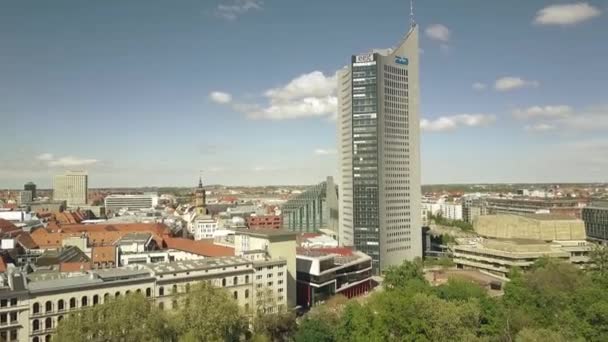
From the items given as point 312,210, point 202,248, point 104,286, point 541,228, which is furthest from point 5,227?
point 541,228

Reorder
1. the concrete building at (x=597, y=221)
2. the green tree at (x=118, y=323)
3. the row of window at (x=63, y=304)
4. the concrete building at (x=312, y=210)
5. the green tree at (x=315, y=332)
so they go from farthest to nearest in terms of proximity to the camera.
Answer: the concrete building at (x=312, y=210) → the concrete building at (x=597, y=221) → the green tree at (x=315, y=332) → the row of window at (x=63, y=304) → the green tree at (x=118, y=323)

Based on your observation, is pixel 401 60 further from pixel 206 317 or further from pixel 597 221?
pixel 206 317

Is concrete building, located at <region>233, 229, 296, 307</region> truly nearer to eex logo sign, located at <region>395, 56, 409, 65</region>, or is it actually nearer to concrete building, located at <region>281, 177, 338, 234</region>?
eex logo sign, located at <region>395, 56, 409, 65</region>

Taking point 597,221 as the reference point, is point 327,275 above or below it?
below

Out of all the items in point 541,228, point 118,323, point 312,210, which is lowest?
point 118,323

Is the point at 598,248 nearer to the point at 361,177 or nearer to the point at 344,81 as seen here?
the point at 361,177

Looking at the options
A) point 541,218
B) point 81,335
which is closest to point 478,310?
point 81,335

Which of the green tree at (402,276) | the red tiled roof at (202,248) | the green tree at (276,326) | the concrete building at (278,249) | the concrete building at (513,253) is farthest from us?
the concrete building at (513,253)

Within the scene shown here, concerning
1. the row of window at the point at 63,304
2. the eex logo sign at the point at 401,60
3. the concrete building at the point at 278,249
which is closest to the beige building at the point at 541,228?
the eex logo sign at the point at 401,60

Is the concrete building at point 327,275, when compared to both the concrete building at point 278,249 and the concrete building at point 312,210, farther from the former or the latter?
the concrete building at point 312,210
